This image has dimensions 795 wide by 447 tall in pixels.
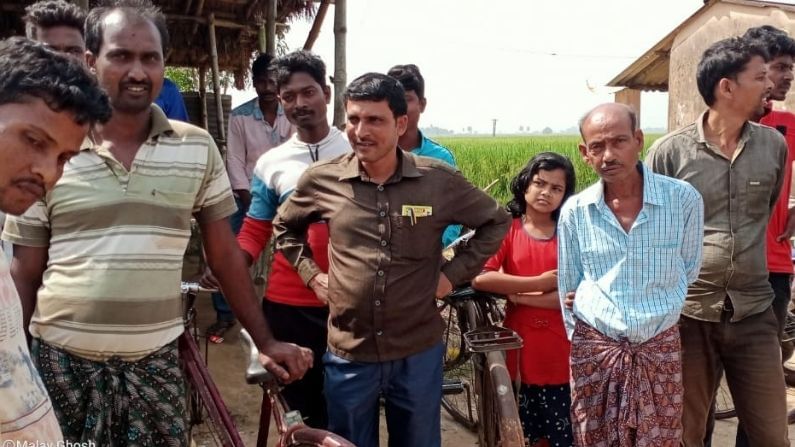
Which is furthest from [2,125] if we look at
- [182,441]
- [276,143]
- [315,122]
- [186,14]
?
[186,14]

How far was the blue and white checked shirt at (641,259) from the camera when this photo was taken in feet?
7.72

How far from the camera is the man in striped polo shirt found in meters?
1.78

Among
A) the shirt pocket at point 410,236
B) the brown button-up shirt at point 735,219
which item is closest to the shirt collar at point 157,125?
the shirt pocket at point 410,236

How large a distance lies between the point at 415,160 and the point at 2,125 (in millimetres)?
1489

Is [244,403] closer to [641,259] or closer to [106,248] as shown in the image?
[106,248]

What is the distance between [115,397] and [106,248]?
0.43m

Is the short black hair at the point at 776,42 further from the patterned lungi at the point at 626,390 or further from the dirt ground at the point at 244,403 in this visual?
the dirt ground at the point at 244,403

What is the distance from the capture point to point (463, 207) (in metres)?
2.40

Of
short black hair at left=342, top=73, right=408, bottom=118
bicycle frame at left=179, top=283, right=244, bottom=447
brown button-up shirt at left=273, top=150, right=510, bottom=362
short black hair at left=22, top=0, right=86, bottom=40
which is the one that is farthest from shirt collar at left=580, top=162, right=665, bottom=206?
short black hair at left=22, top=0, right=86, bottom=40

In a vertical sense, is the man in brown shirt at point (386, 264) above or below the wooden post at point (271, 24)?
below

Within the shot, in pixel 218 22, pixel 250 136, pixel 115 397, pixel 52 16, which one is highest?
pixel 218 22

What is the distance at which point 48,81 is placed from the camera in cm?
118

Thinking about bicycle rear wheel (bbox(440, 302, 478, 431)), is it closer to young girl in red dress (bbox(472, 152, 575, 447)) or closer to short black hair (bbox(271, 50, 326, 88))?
young girl in red dress (bbox(472, 152, 575, 447))

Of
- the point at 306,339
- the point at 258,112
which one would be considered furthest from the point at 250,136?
the point at 306,339
